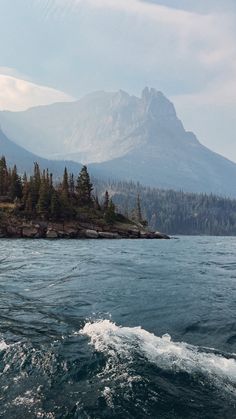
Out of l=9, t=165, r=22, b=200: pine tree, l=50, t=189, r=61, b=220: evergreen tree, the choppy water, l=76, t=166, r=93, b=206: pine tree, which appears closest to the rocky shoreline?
l=50, t=189, r=61, b=220: evergreen tree

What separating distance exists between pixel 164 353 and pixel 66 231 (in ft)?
391

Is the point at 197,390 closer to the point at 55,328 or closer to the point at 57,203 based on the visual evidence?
the point at 55,328

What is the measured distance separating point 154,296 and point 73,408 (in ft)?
68.1

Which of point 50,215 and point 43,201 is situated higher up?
point 43,201

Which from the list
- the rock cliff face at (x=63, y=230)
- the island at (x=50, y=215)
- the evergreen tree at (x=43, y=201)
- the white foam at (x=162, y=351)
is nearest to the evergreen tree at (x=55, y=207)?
the island at (x=50, y=215)

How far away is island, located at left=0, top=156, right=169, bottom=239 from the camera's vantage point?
133m

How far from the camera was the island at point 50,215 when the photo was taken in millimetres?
133250

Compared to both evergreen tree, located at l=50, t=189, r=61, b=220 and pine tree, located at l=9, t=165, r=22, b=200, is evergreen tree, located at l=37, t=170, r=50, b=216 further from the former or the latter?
pine tree, located at l=9, t=165, r=22, b=200

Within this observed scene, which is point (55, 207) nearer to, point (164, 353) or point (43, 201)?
point (43, 201)

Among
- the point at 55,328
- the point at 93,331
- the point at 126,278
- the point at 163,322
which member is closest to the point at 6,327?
the point at 55,328

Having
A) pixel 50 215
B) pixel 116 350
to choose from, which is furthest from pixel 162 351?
pixel 50 215

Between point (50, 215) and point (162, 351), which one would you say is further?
point (50, 215)

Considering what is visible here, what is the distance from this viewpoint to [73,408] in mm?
14695

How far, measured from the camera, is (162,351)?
20.5 metres
